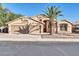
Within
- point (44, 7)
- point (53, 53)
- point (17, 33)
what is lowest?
point (53, 53)

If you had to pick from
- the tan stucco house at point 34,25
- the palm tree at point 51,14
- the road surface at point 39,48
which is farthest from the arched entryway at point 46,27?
the road surface at point 39,48

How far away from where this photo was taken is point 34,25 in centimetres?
789

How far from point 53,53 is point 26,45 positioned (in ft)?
4.52

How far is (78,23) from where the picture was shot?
7453mm

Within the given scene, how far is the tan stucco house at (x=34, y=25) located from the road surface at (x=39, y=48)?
20.2 inches

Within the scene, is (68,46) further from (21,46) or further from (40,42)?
(21,46)

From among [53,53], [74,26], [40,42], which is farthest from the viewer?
[40,42]

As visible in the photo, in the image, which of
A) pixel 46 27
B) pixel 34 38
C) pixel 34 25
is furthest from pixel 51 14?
pixel 34 38

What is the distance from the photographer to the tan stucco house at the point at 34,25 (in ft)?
25.4

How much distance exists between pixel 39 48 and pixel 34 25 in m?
0.76

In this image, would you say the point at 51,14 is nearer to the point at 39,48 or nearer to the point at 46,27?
the point at 46,27

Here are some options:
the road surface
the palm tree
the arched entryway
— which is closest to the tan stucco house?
the arched entryway

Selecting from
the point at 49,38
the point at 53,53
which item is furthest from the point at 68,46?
the point at 53,53

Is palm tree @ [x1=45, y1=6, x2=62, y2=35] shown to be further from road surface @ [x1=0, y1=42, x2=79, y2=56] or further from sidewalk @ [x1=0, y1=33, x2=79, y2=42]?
road surface @ [x1=0, y1=42, x2=79, y2=56]
